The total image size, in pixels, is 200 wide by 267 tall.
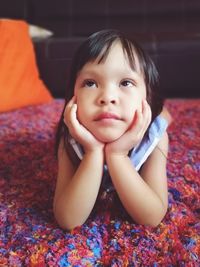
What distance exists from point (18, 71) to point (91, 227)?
4.18 ft

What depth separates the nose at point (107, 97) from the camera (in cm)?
64

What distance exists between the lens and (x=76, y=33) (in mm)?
2535

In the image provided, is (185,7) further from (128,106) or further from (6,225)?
(6,225)

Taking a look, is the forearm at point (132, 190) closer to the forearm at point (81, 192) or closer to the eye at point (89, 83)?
the forearm at point (81, 192)

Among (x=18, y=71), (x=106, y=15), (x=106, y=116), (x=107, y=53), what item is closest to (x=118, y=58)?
(x=107, y=53)

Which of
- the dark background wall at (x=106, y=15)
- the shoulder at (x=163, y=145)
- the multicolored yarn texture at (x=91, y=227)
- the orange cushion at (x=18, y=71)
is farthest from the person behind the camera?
the dark background wall at (x=106, y=15)

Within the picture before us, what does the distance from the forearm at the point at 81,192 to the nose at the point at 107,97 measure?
4.0 inches

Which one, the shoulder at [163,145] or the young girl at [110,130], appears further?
the shoulder at [163,145]

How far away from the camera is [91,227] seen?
69cm

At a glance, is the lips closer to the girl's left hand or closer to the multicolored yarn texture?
the girl's left hand

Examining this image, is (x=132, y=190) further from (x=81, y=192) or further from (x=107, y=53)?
(x=107, y=53)

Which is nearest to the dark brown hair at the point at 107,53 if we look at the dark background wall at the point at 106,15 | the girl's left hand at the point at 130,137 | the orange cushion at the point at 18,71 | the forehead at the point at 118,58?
the forehead at the point at 118,58

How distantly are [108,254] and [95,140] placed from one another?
211mm

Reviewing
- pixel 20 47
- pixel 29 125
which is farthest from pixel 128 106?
pixel 20 47
